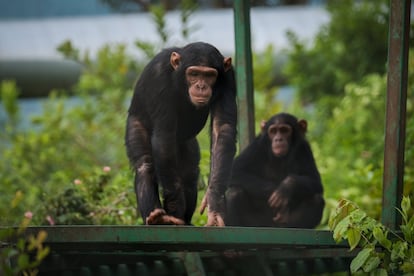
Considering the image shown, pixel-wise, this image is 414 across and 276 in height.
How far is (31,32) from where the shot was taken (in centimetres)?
Result: 1672

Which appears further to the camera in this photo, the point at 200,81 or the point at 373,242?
the point at 200,81

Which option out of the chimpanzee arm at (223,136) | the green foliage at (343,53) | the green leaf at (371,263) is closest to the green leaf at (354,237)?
the green leaf at (371,263)

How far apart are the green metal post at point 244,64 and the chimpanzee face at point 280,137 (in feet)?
2.69

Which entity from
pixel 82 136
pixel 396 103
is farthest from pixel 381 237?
pixel 82 136

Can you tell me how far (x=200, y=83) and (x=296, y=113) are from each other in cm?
602

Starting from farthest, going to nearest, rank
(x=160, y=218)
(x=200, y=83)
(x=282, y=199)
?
(x=282, y=199) < (x=200, y=83) < (x=160, y=218)

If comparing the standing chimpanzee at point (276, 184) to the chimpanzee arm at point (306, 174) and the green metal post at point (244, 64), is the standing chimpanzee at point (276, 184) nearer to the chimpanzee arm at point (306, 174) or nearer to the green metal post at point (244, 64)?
the chimpanzee arm at point (306, 174)

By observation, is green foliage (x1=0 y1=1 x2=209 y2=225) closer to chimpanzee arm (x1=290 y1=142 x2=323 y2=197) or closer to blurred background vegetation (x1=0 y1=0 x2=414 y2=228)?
blurred background vegetation (x1=0 y1=0 x2=414 y2=228)

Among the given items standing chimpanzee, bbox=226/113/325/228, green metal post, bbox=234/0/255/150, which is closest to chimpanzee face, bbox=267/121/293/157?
standing chimpanzee, bbox=226/113/325/228

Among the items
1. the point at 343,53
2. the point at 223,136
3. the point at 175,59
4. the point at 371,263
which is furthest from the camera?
the point at 343,53

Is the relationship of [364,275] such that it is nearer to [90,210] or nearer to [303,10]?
[90,210]

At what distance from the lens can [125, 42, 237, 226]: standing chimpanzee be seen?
6820 millimetres

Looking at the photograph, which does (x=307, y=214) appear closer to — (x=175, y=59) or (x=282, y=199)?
(x=282, y=199)

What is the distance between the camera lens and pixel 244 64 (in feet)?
26.3
